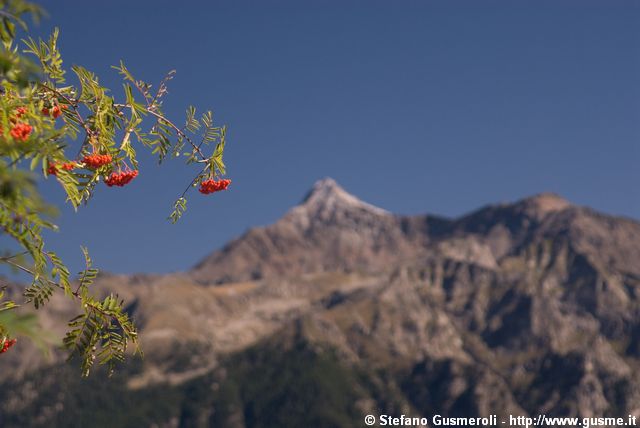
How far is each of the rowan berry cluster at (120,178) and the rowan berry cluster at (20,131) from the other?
134 inches

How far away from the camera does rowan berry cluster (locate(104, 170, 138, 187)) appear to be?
55.3 ft

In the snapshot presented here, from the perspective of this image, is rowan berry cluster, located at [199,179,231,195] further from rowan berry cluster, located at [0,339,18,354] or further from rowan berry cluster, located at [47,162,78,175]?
rowan berry cluster, located at [0,339,18,354]

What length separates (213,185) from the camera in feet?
59.6

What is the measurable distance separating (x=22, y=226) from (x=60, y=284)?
2.36 meters

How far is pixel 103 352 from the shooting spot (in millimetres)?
16625

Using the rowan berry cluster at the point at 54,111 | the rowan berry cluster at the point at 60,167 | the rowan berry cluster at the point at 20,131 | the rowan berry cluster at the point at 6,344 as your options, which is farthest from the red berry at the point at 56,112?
the rowan berry cluster at the point at 6,344

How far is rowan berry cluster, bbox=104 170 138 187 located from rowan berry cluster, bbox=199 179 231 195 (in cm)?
168

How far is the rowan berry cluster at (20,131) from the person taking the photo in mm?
13062

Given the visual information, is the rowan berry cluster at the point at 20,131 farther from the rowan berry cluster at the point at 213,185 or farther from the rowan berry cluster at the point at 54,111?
the rowan berry cluster at the point at 213,185

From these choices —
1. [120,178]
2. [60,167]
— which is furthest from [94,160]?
[60,167]

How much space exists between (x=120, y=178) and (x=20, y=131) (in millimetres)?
3732

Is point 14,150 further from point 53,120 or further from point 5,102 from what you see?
point 53,120

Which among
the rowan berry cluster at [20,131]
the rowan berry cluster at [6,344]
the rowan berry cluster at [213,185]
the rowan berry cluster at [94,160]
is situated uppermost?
the rowan berry cluster at [213,185]

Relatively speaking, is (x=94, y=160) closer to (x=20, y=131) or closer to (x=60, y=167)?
(x=60, y=167)
